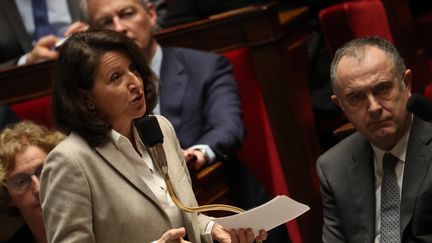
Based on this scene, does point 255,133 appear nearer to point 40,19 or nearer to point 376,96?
point 376,96

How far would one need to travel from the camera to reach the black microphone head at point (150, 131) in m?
1.18

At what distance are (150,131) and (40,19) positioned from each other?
1141 mm

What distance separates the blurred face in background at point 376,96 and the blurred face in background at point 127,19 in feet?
2.00

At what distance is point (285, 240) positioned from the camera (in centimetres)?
164

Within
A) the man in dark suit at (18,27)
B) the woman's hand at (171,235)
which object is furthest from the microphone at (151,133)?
the man in dark suit at (18,27)

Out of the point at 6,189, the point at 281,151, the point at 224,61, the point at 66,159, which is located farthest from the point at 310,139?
the point at 66,159

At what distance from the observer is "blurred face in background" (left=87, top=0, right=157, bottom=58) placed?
6.11 ft

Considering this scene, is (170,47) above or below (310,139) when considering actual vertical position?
above

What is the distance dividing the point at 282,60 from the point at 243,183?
0.33m

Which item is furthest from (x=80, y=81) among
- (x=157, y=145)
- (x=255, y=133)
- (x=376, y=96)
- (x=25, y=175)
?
(x=255, y=133)

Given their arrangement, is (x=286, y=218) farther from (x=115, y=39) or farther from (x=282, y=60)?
(x=282, y=60)

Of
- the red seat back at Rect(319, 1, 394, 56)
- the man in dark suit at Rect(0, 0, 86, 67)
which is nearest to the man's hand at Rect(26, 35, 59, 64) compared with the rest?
the man in dark suit at Rect(0, 0, 86, 67)

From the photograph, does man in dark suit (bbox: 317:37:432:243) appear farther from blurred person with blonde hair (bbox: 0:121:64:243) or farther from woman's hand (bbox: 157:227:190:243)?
blurred person with blonde hair (bbox: 0:121:64:243)

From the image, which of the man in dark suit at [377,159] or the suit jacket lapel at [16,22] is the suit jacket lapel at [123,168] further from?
the suit jacket lapel at [16,22]
